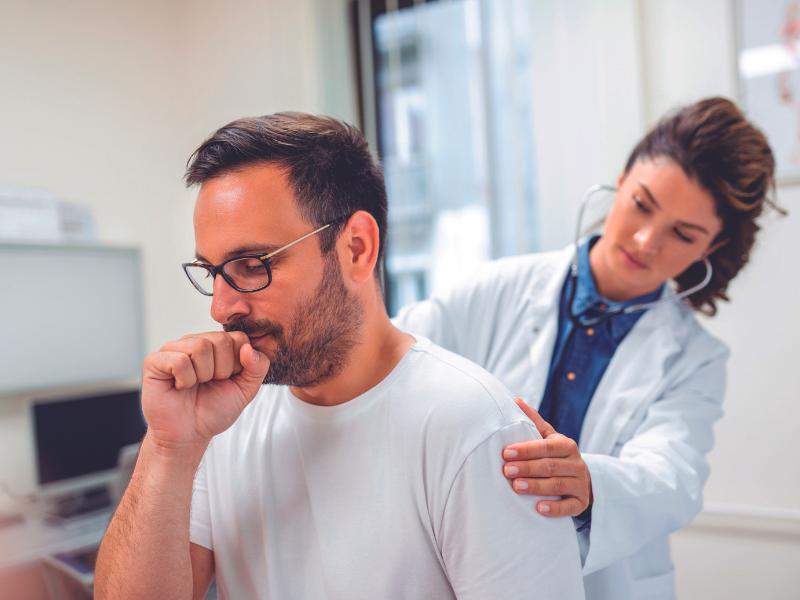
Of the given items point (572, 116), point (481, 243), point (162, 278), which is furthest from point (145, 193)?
point (572, 116)

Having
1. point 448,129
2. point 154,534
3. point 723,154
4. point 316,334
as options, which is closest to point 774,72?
point 723,154

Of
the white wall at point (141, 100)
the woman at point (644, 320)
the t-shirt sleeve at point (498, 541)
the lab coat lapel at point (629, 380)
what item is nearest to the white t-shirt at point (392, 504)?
the t-shirt sleeve at point (498, 541)

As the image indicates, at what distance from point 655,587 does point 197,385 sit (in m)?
0.97

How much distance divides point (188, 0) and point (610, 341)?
2.89 meters

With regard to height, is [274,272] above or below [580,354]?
above

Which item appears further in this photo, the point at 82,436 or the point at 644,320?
the point at 82,436

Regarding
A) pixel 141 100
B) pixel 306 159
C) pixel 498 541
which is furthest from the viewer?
pixel 141 100

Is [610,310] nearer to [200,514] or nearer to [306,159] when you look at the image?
[306,159]

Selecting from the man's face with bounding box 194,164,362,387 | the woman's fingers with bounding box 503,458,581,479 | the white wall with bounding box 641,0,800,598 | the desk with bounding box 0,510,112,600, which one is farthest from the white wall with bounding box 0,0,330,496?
the woman's fingers with bounding box 503,458,581,479

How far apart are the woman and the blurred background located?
36 cm

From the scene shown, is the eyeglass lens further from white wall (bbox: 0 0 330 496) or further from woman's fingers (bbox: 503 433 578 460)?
white wall (bbox: 0 0 330 496)

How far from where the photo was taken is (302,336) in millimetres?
936

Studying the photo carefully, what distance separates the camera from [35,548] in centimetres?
223

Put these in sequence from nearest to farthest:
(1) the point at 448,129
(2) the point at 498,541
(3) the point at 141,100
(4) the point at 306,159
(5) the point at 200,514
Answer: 1. (2) the point at 498,541
2. (4) the point at 306,159
3. (5) the point at 200,514
4. (1) the point at 448,129
5. (3) the point at 141,100
